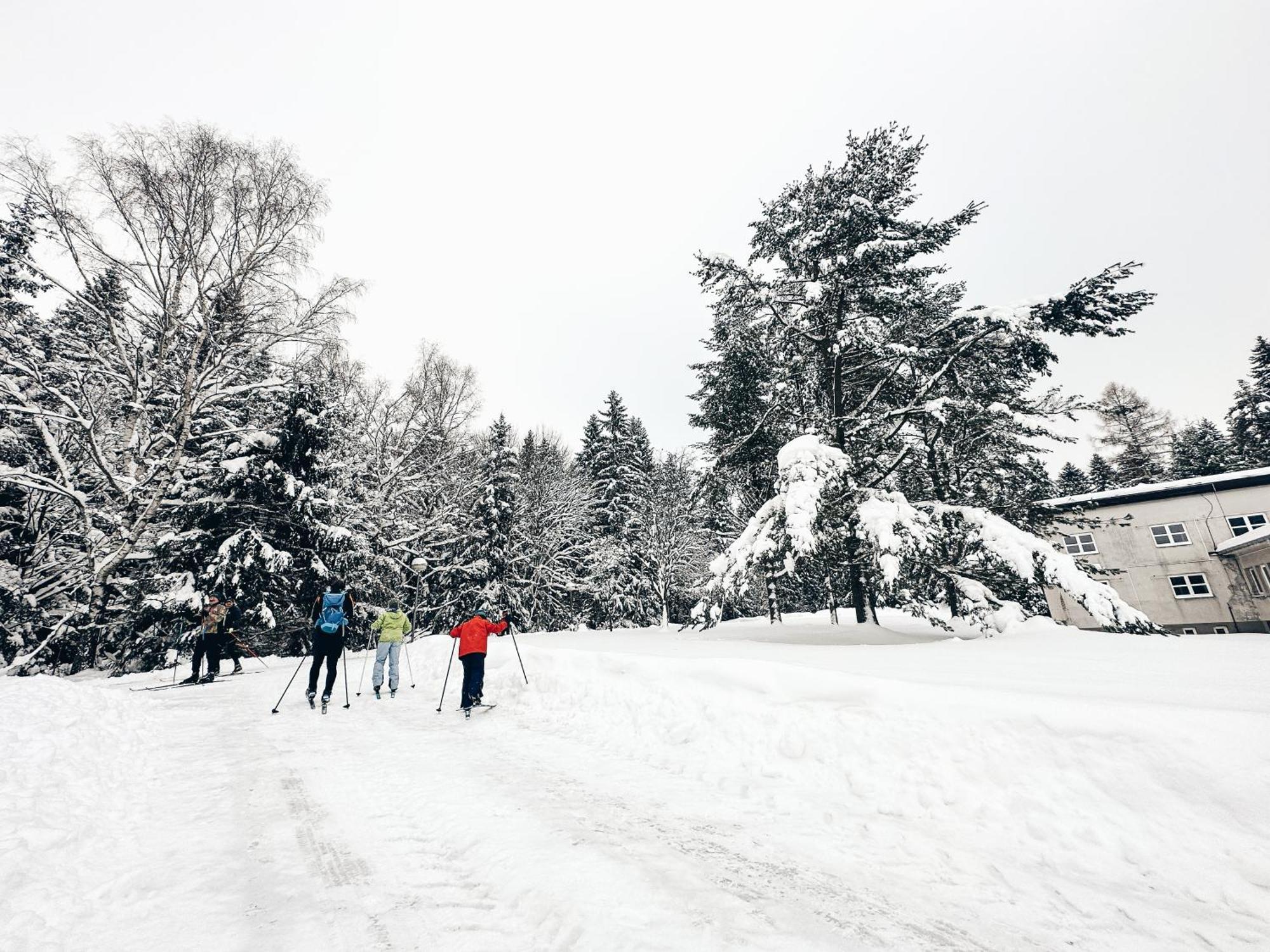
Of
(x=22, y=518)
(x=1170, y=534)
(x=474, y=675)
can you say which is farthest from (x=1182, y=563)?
(x=22, y=518)

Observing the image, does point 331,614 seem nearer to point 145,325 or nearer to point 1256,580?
point 145,325

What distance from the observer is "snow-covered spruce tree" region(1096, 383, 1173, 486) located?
3788cm

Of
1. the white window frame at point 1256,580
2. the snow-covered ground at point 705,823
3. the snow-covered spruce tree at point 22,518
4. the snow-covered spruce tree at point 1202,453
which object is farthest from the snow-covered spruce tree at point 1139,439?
the snow-covered spruce tree at point 22,518

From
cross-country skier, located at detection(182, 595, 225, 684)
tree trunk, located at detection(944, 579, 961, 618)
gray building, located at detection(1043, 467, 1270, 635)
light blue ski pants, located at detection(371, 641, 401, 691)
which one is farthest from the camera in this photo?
gray building, located at detection(1043, 467, 1270, 635)

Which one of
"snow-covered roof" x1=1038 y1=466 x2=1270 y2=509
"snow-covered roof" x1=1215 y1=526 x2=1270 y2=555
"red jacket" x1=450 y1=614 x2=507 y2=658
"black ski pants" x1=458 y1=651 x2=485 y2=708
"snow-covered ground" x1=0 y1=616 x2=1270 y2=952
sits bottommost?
"snow-covered ground" x1=0 y1=616 x2=1270 y2=952

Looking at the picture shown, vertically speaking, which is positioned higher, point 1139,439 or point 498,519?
point 1139,439

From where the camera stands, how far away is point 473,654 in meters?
7.62

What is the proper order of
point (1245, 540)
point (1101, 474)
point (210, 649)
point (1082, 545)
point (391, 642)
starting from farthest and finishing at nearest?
1. point (1101, 474)
2. point (1082, 545)
3. point (1245, 540)
4. point (210, 649)
5. point (391, 642)

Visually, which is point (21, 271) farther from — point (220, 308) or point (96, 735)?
point (96, 735)

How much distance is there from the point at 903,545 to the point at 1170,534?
2932 centimetres

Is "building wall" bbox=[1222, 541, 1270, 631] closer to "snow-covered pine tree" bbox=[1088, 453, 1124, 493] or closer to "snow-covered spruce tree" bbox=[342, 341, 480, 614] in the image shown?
"snow-covered pine tree" bbox=[1088, 453, 1124, 493]

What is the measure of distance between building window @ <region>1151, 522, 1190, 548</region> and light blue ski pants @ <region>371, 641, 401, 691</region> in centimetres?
3623

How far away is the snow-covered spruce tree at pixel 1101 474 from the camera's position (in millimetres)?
41281

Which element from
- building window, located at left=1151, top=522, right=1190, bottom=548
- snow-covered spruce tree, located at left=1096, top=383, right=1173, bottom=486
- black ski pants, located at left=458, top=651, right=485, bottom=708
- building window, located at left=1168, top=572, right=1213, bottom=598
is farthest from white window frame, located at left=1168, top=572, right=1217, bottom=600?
black ski pants, located at left=458, top=651, right=485, bottom=708
